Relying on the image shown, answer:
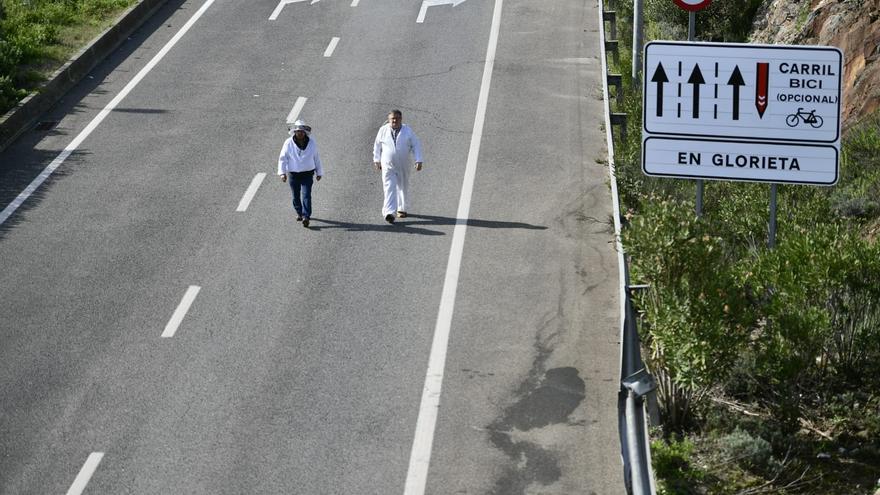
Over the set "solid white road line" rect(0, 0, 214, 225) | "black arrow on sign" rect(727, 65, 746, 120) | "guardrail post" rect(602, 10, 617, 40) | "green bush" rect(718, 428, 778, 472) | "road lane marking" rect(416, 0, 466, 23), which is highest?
"black arrow on sign" rect(727, 65, 746, 120)

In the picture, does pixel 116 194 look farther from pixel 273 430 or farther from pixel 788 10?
pixel 788 10

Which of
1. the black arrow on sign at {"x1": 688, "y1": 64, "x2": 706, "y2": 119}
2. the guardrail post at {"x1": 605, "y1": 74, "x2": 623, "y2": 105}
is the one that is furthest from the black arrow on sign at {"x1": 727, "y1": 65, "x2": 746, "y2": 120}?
the guardrail post at {"x1": 605, "y1": 74, "x2": 623, "y2": 105}

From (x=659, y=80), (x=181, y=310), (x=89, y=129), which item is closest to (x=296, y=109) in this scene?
(x=89, y=129)

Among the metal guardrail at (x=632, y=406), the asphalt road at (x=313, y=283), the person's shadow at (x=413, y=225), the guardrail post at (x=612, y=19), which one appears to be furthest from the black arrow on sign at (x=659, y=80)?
the guardrail post at (x=612, y=19)

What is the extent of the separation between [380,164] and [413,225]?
96 cm

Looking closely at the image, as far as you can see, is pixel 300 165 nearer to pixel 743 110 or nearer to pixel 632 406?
pixel 743 110

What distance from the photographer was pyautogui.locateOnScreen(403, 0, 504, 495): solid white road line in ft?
34.0

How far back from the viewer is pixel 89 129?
63.1 ft

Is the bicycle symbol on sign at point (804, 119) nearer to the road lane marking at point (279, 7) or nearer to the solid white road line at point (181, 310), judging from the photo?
the solid white road line at point (181, 310)

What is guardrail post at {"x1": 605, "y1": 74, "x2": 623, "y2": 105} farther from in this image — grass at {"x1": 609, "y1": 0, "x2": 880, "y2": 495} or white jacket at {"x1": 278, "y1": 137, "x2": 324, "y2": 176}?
grass at {"x1": 609, "y1": 0, "x2": 880, "y2": 495}

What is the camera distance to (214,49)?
23.0 m

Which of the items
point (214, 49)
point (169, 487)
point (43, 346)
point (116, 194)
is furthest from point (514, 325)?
point (214, 49)

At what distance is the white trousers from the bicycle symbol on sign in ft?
20.2

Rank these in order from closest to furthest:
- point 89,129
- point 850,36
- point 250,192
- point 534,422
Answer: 1. point 534,422
2. point 250,192
3. point 850,36
4. point 89,129
